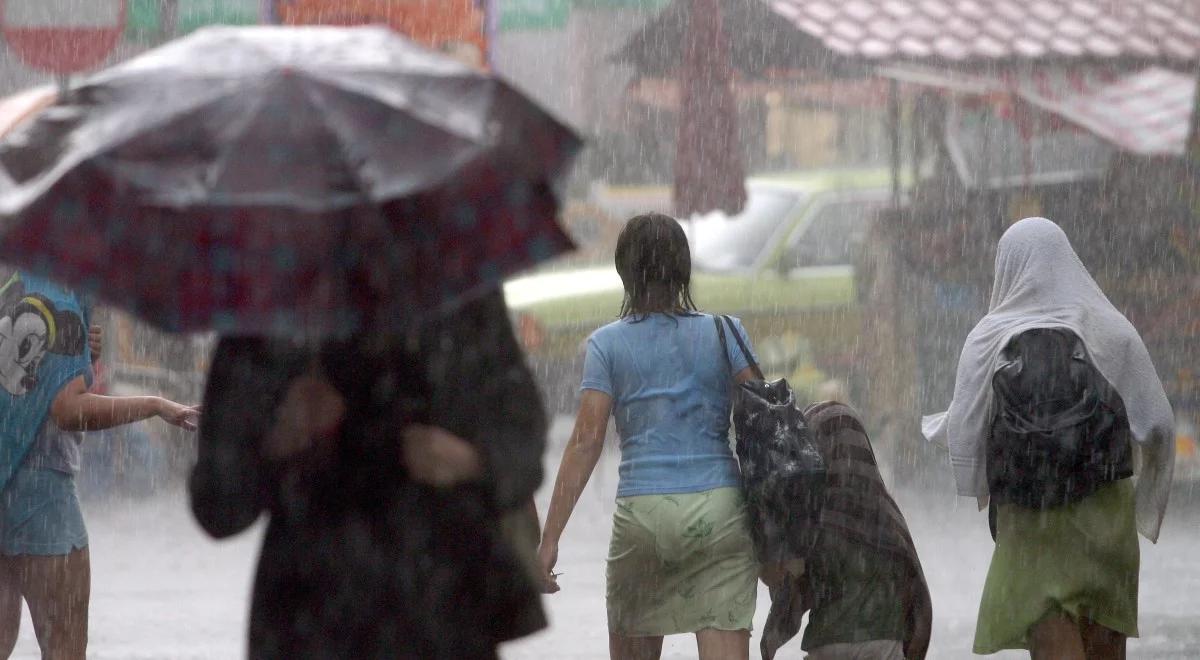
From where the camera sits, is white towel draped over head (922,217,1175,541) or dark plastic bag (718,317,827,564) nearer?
dark plastic bag (718,317,827,564)

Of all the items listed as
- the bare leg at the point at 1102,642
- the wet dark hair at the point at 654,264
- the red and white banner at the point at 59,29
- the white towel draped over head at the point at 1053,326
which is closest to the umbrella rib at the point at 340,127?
the wet dark hair at the point at 654,264

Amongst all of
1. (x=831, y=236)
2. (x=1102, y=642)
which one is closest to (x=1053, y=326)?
(x=1102, y=642)

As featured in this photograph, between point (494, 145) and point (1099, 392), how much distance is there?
2.49 meters

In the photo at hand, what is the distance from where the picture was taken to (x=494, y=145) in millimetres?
2301

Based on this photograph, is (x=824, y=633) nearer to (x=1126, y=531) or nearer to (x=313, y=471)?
(x=1126, y=531)

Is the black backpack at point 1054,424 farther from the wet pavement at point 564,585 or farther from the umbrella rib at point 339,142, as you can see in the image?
the umbrella rib at point 339,142

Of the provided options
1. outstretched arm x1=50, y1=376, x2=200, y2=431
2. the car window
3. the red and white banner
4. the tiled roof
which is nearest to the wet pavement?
outstretched arm x1=50, y1=376, x2=200, y2=431

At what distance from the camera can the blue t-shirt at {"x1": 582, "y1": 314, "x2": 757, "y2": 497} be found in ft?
14.4

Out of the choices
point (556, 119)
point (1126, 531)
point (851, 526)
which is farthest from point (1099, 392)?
point (556, 119)

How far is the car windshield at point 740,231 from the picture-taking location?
11266 millimetres

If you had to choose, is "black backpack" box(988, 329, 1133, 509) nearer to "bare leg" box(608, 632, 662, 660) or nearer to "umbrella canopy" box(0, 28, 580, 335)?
"bare leg" box(608, 632, 662, 660)

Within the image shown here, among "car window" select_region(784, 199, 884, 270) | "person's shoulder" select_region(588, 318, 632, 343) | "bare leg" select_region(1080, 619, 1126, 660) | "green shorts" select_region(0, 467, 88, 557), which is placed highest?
"person's shoulder" select_region(588, 318, 632, 343)

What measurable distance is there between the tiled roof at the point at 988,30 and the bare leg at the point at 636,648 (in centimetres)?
610

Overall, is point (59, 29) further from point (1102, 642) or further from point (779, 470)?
point (1102, 642)
